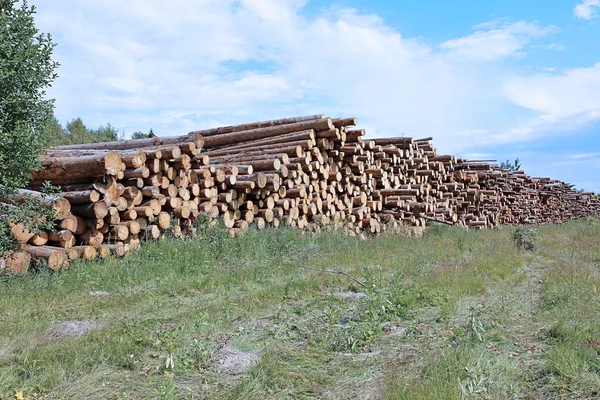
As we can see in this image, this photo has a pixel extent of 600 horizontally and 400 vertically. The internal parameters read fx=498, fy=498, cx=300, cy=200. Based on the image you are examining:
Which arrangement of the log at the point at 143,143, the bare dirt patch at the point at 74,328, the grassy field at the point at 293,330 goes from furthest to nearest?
the log at the point at 143,143
the bare dirt patch at the point at 74,328
the grassy field at the point at 293,330

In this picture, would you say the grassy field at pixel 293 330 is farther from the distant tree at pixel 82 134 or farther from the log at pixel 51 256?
the distant tree at pixel 82 134

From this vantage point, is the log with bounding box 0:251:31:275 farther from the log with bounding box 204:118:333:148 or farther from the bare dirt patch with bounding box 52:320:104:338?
the log with bounding box 204:118:333:148

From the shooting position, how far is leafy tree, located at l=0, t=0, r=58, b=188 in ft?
22.9

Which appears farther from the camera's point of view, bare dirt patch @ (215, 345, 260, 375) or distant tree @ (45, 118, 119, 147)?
distant tree @ (45, 118, 119, 147)

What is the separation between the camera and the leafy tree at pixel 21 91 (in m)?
6.99

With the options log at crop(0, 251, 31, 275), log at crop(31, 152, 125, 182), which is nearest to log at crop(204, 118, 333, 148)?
log at crop(31, 152, 125, 182)

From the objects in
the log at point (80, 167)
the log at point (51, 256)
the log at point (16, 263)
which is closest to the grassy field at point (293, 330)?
the log at point (51, 256)

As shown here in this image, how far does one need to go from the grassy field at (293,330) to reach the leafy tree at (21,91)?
1765 mm

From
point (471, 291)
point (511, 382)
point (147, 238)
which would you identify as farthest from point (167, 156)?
point (511, 382)

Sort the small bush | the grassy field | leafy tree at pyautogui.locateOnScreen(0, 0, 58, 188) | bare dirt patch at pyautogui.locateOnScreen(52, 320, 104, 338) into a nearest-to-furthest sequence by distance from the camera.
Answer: the grassy field, bare dirt patch at pyautogui.locateOnScreen(52, 320, 104, 338), leafy tree at pyautogui.locateOnScreen(0, 0, 58, 188), the small bush

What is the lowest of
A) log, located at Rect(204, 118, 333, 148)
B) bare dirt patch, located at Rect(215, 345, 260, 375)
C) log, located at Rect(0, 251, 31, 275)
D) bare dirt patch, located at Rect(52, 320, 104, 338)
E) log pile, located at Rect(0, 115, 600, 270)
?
bare dirt patch, located at Rect(52, 320, 104, 338)

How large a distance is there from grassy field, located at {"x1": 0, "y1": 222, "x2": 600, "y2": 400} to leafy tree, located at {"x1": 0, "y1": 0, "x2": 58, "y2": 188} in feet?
5.79

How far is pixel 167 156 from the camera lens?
9586mm

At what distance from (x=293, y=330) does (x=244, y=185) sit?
20.1 feet
